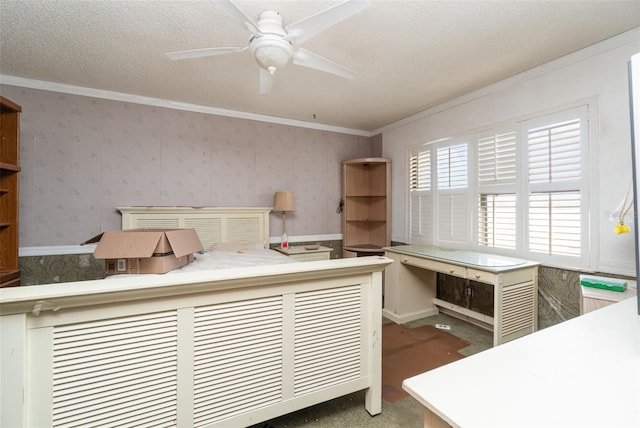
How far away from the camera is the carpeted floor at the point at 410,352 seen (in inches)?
80.4

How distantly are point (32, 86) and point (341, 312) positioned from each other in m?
3.55

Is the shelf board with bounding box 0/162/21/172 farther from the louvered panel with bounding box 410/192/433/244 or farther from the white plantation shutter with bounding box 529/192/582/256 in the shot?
the white plantation shutter with bounding box 529/192/582/256

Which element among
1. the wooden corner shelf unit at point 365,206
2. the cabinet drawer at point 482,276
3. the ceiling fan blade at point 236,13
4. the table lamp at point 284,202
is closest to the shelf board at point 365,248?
the wooden corner shelf unit at point 365,206

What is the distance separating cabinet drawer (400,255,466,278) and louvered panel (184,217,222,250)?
2182 mm

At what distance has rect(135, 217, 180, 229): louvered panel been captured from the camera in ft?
9.81

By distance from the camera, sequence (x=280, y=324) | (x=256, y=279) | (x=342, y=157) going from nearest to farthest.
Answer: (x=256, y=279), (x=280, y=324), (x=342, y=157)

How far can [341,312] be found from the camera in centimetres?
157

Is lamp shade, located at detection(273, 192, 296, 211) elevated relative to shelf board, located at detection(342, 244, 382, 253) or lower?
elevated

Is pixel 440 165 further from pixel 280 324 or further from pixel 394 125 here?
pixel 280 324

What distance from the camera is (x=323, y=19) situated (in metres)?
1.37

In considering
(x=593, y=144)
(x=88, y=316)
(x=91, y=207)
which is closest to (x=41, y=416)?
(x=88, y=316)

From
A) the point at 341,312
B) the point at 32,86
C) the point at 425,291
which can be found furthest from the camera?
the point at 425,291

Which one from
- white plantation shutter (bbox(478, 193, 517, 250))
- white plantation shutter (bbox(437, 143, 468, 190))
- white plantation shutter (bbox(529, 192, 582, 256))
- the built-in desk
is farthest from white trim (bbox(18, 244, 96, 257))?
white plantation shutter (bbox(529, 192, 582, 256))

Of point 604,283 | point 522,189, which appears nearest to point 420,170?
point 522,189
